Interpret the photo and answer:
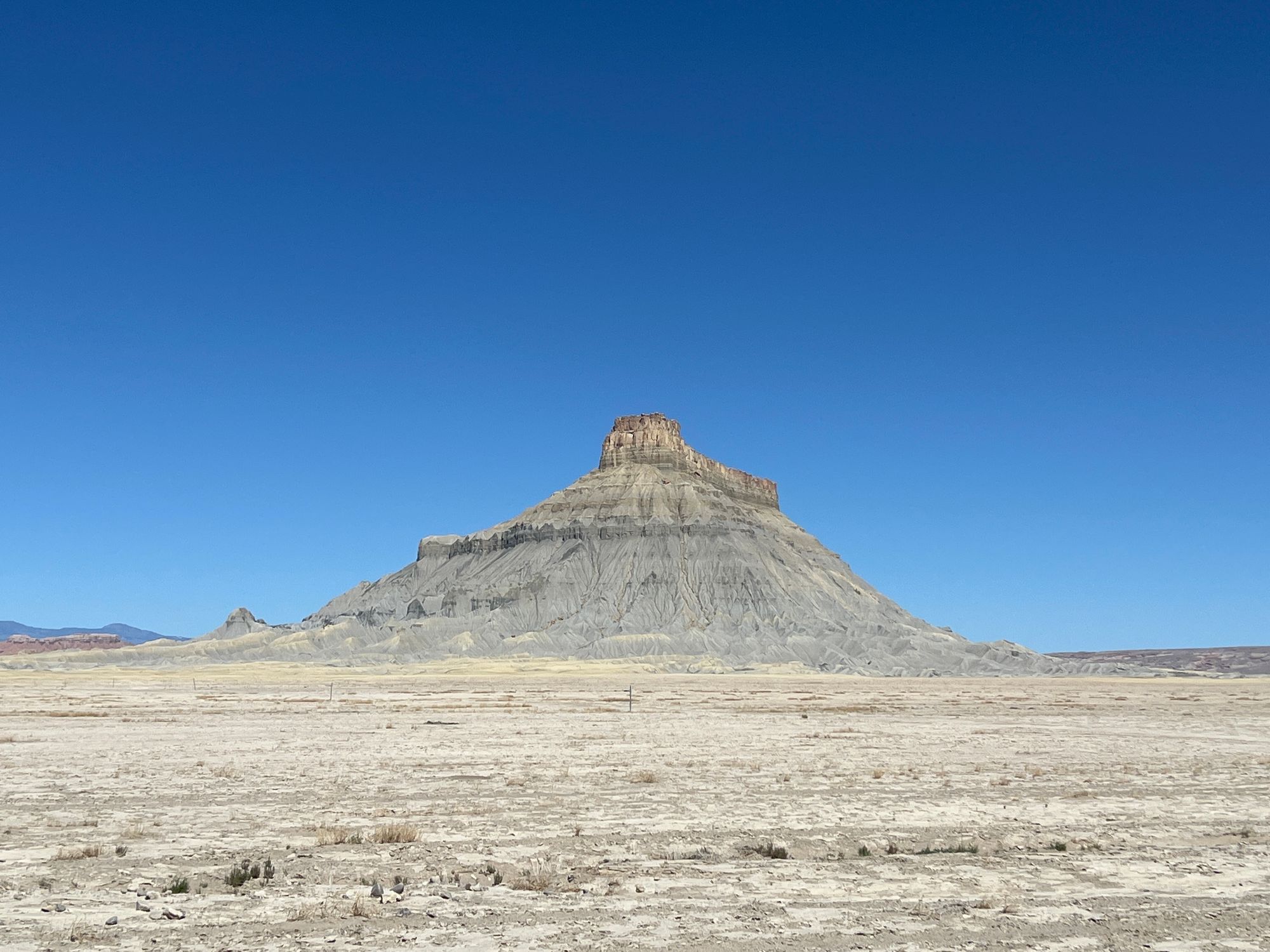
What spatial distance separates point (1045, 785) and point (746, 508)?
16003cm

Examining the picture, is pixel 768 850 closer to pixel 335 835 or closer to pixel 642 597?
pixel 335 835

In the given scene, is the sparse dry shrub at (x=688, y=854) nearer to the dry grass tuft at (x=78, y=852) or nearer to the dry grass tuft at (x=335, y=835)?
the dry grass tuft at (x=335, y=835)

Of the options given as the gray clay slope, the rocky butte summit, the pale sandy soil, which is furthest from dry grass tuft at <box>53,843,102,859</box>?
the gray clay slope

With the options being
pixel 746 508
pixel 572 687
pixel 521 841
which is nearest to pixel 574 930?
pixel 521 841

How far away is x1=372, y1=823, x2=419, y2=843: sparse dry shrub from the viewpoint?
12844 mm

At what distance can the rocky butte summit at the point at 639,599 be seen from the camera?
131625 mm

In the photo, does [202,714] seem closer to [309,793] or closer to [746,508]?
[309,793]

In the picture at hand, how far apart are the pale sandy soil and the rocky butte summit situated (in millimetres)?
91992

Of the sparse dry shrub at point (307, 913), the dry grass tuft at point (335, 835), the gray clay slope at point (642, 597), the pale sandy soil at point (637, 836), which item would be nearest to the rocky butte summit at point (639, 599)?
the gray clay slope at point (642, 597)

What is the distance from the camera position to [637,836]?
1359 centimetres

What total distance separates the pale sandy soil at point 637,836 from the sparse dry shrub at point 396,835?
223mm

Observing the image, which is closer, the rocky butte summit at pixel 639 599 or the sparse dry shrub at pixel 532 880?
the sparse dry shrub at pixel 532 880

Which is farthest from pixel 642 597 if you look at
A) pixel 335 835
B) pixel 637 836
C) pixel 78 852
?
pixel 78 852

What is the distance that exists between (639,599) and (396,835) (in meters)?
137
